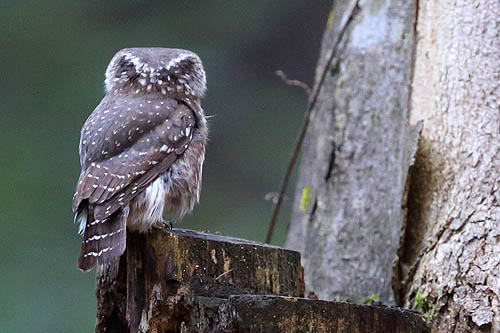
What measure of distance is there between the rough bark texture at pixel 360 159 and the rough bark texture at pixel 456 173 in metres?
0.29

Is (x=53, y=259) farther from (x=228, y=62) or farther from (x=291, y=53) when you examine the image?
(x=291, y=53)

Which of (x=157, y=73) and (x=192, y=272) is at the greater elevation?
(x=157, y=73)

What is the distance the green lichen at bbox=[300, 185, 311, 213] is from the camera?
4.63m

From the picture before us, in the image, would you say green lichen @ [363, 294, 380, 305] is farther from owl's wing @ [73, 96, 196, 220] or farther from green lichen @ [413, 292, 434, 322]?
owl's wing @ [73, 96, 196, 220]

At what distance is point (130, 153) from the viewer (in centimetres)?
348

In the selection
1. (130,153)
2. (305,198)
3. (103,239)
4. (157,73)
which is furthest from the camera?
(305,198)

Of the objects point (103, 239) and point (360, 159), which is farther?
point (360, 159)

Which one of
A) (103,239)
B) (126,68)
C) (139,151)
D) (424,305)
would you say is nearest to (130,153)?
(139,151)

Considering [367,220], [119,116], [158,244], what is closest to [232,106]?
[367,220]

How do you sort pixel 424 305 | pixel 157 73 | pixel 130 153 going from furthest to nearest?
pixel 157 73 → pixel 130 153 → pixel 424 305

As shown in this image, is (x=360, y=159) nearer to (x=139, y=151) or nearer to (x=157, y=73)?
(x=157, y=73)

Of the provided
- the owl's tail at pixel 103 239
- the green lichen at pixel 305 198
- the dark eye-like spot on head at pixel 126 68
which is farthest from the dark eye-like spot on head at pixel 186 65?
the green lichen at pixel 305 198

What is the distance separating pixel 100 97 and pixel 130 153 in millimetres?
4505

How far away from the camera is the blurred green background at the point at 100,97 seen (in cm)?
777
